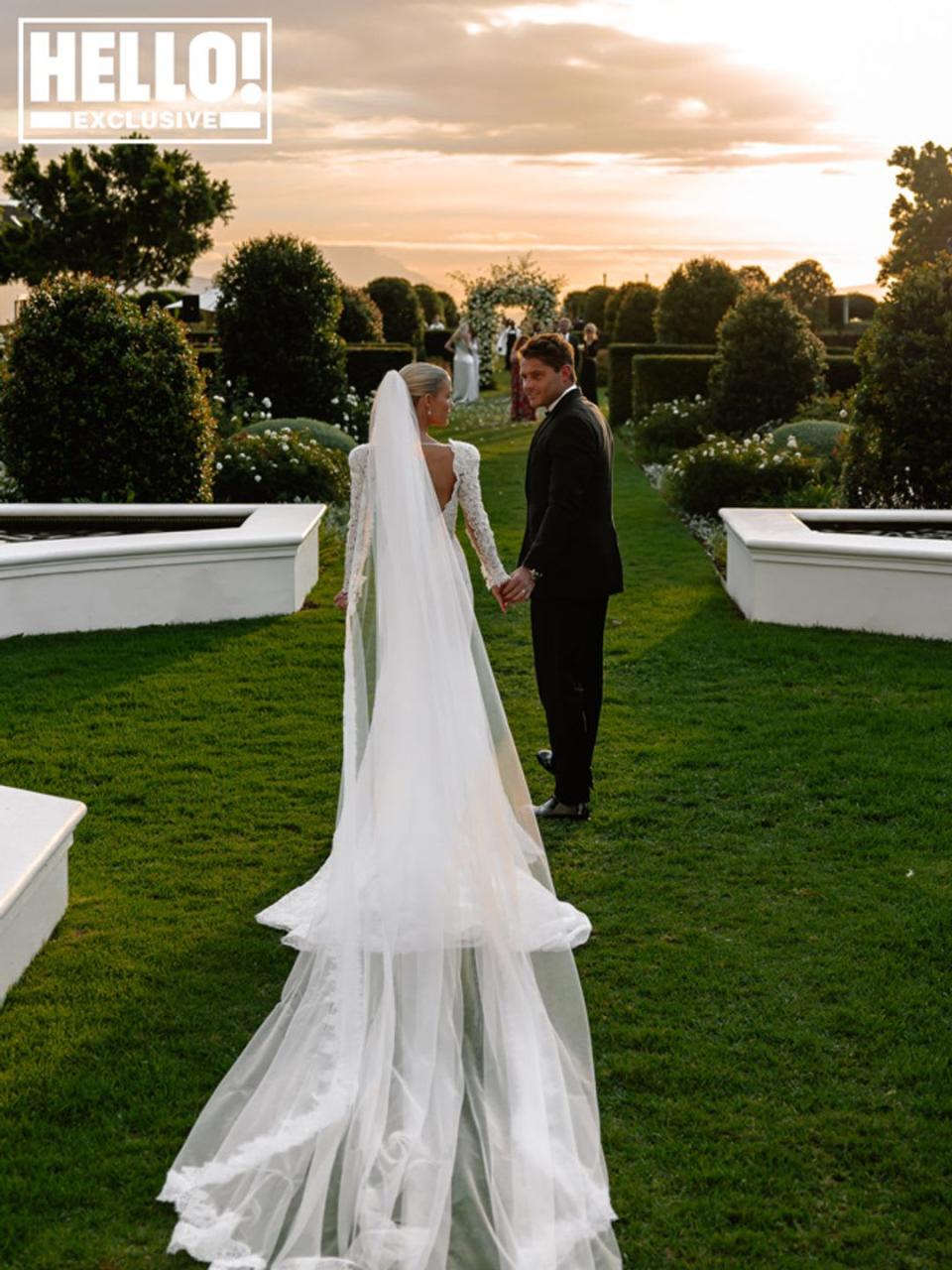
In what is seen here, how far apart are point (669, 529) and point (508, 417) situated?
1234 centimetres

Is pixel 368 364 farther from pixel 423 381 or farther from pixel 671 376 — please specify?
pixel 423 381

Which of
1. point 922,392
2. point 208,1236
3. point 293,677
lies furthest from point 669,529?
point 208,1236

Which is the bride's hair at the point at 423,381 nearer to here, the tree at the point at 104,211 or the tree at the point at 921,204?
the tree at the point at 104,211

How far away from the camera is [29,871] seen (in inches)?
182

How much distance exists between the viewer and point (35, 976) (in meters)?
4.69

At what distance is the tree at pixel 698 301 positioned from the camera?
25.6 m

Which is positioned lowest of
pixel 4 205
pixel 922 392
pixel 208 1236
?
pixel 208 1236

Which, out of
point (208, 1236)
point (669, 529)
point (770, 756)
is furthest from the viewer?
point (669, 529)

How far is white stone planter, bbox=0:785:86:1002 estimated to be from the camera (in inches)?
177

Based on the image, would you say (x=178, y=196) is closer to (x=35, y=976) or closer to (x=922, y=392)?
(x=922, y=392)

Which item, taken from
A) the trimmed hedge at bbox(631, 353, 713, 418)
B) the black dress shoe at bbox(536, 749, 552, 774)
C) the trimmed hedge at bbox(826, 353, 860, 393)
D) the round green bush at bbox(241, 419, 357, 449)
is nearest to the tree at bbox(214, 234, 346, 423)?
the round green bush at bbox(241, 419, 357, 449)

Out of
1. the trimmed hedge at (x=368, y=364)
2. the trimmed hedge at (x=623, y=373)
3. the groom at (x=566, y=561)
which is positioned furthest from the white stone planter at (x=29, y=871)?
the trimmed hedge at (x=623, y=373)

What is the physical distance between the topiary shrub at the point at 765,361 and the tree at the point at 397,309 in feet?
74.1

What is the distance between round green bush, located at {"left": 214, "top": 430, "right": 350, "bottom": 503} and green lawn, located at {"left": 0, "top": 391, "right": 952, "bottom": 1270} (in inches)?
167
